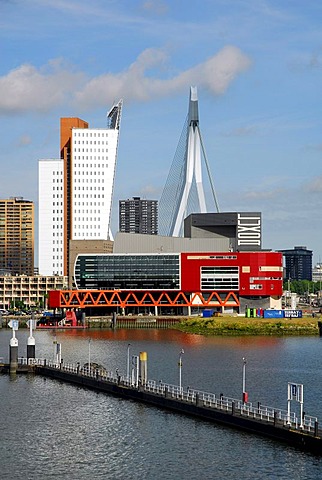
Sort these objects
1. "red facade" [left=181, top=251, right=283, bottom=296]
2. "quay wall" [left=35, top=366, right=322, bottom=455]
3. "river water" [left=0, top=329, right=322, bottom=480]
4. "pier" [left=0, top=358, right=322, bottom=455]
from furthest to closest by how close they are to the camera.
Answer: "red facade" [left=181, top=251, right=283, bottom=296]
"pier" [left=0, top=358, right=322, bottom=455]
"quay wall" [left=35, top=366, right=322, bottom=455]
"river water" [left=0, top=329, right=322, bottom=480]

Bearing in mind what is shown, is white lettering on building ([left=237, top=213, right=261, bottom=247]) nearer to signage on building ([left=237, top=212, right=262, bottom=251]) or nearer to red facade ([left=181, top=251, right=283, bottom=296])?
signage on building ([left=237, top=212, right=262, bottom=251])

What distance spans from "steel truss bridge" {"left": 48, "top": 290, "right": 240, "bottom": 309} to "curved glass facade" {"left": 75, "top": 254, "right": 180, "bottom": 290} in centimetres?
142

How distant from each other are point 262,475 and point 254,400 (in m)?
22.2

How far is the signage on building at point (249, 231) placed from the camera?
186 metres

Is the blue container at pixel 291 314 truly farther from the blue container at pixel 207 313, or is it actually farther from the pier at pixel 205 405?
the pier at pixel 205 405

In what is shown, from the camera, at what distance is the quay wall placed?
52.2 metres

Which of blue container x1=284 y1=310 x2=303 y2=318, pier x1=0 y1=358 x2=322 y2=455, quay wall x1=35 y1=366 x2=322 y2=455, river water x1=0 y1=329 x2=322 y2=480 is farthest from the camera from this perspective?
blue container x1=284 y1=310 x2=303 y2=318

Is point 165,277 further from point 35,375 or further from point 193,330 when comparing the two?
point 35,375

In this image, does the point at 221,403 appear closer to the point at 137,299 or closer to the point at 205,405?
the point at 205,405

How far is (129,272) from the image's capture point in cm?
18262

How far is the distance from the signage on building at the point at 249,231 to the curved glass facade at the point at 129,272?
1382 cm

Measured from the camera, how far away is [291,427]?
5400cm

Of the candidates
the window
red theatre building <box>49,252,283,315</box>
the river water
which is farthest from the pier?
red theatre building <box>49,252,283,315</box>

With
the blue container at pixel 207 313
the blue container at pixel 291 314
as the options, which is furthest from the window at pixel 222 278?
the blue container at pixel 291 314
